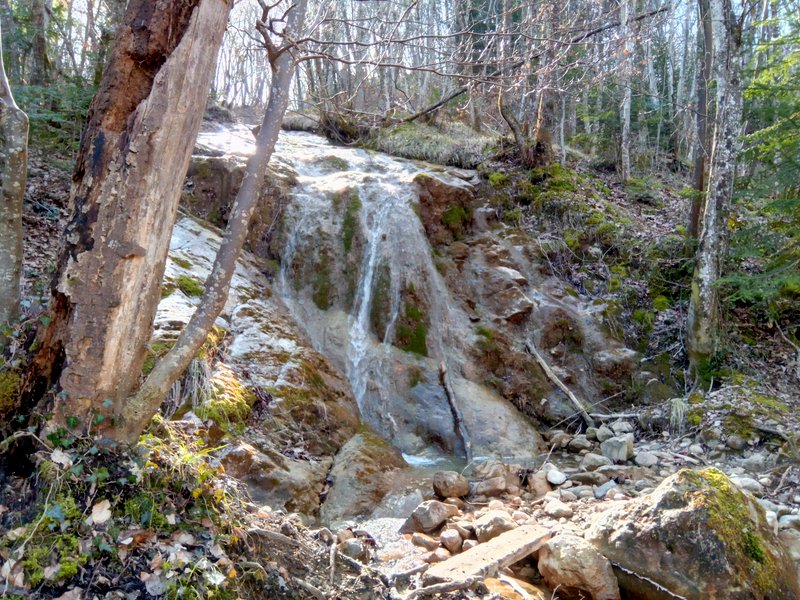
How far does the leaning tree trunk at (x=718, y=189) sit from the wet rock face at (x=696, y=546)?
15.5ft

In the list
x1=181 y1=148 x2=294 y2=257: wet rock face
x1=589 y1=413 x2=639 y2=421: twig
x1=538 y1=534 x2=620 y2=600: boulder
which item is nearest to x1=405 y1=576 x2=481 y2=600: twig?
x1=538 y1=534 x2=620 y2=600: boulder

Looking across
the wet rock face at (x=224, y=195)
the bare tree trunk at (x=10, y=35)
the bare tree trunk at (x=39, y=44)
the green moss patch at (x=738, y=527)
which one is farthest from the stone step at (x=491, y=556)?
the bare tree trunk at (x=39, y=44)

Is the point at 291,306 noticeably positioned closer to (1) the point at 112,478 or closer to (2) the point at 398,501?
(2) the point at 398,501

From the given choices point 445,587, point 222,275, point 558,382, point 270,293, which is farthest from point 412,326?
point 222,275

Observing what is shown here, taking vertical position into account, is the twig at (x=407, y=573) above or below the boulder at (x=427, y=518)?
above

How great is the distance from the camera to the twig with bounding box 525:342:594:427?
8.38 metres

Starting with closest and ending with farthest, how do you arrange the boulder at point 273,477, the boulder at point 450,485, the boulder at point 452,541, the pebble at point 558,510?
the boulder at point 452,541 → the boulder at point 273,477 → the pebble at point 558,510 → the boulder at point 450,485

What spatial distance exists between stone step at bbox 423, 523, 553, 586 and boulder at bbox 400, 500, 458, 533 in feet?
1.97

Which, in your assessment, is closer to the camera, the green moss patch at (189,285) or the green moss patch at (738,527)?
the green moss patch at (738,527)

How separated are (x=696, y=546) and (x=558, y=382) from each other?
196 inches

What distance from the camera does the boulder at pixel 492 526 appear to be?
4.85 metres

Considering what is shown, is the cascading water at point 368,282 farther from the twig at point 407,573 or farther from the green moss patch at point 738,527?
the green moss patch at point 738,527

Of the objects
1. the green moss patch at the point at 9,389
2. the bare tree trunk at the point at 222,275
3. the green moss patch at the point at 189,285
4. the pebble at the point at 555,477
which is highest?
the bare tree trunk at the point at 222,275

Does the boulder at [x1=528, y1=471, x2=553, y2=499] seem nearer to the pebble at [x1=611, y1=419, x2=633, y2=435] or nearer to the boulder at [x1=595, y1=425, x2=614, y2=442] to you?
the boulder at [x1=595, y1=425, x2=614, y2=442]
